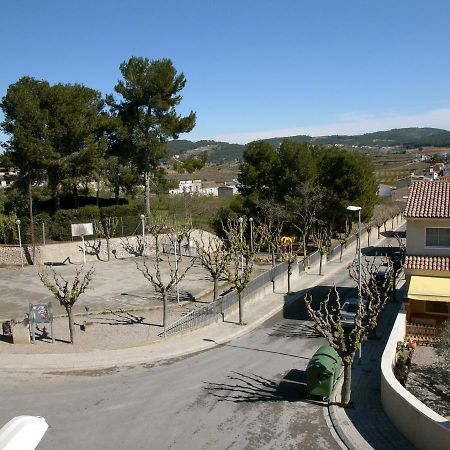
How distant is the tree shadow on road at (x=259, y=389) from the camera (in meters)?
16.8

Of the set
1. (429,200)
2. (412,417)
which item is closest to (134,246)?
(429,200)

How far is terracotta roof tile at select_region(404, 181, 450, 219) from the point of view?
22406 mm

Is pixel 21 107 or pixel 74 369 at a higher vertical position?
pixel 21 107

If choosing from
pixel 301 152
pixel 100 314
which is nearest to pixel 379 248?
pixel 301 152

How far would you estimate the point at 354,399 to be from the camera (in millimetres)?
16359

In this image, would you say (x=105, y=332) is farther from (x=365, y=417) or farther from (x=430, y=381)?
(x=430, y=381)

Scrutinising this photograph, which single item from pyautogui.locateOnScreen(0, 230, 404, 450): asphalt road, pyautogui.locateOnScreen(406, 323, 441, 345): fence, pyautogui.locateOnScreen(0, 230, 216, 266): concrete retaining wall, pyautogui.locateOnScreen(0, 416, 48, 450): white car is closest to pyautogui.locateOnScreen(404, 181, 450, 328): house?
pyautogui.locateOnScreen(406, 323, 441, 345): fence

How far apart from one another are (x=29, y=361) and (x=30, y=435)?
16038 mm

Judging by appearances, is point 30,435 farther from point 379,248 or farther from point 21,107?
point 379,248

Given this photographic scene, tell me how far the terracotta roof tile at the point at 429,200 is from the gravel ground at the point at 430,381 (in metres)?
5.94

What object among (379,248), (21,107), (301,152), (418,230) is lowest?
(379,248)

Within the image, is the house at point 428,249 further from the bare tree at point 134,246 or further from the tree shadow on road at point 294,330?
the bare tree at point 134,246

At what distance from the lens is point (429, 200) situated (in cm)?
2320

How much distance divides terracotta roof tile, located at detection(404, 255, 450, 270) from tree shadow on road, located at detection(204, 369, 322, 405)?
740 centimetres
